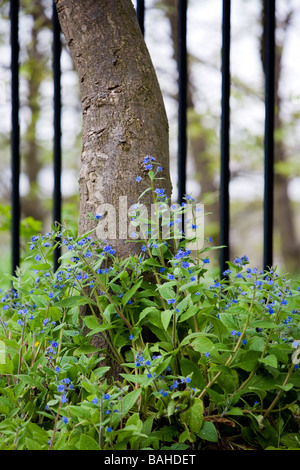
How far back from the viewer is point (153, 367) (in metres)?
0.87

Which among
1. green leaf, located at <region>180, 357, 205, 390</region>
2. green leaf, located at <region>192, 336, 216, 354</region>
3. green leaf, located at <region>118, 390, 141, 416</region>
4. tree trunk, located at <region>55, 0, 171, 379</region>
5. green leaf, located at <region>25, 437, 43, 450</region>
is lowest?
green leaf, located at <region>25, 437, 43, 450</region>

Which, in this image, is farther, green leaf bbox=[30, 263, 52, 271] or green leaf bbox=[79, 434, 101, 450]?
green leaf bbox=[30, 263, 52, 271]

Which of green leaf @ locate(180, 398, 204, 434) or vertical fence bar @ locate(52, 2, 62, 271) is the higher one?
vertical fence bar @ locate(52, 2, 62, 271)

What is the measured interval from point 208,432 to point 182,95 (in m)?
1.16

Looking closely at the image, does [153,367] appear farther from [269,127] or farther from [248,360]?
[269,127]

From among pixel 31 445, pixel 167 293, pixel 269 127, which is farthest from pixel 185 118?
pixel 31 445

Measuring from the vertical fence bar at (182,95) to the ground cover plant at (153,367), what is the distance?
0.55 metres

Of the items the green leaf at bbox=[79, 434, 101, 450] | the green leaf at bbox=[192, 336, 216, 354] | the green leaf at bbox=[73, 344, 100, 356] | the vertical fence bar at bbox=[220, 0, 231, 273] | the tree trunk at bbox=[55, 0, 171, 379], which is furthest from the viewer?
the vertical fence bar at bbox=[220, 0, 231, 273]

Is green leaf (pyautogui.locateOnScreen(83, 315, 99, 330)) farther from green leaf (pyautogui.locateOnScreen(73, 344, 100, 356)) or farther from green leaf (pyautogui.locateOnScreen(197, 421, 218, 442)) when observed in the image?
green leaf (pyautogui.locateOnScreen(197, 421, 218, 442))

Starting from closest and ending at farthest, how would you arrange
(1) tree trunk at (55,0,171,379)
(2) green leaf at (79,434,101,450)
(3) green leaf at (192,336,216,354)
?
(2) green leaf at (79,434,101,450), (3) green leaf at (192,336,216,354), (1) tree trunk at (55,0,171,379)

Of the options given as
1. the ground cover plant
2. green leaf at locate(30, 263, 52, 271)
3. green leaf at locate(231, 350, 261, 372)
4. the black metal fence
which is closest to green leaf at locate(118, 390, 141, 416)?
the ground cover plant

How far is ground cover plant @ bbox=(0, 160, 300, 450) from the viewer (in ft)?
2.85
